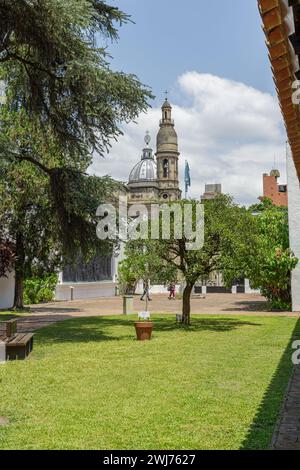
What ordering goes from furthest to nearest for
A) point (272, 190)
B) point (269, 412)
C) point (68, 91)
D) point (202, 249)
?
point (272, 190) < point (202, 249) < point (68, 91) < point (269, 412)

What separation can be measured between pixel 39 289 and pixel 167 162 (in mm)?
50621

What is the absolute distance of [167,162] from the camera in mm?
80000

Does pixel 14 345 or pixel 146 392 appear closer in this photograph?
pixel 146 392

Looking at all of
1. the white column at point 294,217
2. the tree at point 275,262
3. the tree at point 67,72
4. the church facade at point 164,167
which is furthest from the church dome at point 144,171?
the tree at point 67,72

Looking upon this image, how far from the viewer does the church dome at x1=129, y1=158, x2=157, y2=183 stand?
79188 millimetres

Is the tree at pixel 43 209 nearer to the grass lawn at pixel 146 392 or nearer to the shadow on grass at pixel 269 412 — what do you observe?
the grass lawn at pixel 146 392

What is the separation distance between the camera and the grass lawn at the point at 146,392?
17.9 feet

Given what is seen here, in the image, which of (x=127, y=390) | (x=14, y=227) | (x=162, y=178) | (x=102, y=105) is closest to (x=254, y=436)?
(x=127, y=390)

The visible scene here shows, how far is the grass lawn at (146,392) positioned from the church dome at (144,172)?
65.8 m

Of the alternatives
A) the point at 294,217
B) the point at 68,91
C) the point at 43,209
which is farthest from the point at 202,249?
the point at 43,209

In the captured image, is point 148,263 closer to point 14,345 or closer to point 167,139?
point 14,345

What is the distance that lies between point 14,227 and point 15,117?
5102 millimetres

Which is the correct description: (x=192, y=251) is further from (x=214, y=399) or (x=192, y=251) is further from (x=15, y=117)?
(x=15, y=117)

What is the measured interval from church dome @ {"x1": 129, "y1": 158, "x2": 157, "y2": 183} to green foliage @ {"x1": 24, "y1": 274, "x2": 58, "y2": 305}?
46258 mm
